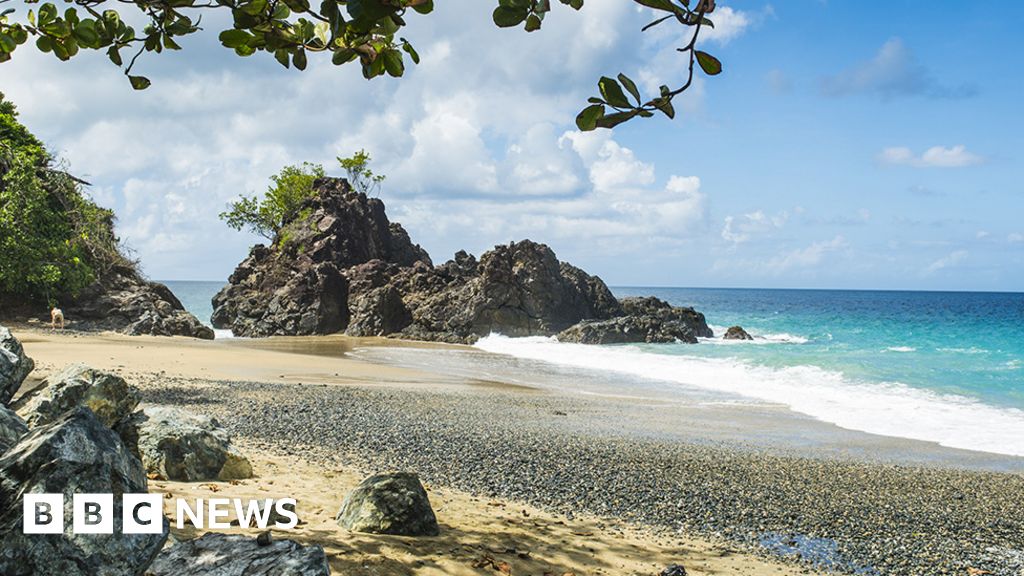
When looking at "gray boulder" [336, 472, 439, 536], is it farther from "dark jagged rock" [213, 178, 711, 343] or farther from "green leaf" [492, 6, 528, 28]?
"dark jagged rock" [213, 178, 711, 343]

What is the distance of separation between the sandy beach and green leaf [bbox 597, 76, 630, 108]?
11.4ft

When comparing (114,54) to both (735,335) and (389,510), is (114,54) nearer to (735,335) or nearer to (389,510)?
(389,510)

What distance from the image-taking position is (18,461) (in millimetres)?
3207

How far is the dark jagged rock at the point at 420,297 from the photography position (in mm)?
43031

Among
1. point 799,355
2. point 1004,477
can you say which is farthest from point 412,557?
point 799,355

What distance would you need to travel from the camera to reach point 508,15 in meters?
2.87

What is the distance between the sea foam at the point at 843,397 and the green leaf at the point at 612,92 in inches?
528

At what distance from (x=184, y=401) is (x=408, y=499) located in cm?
904

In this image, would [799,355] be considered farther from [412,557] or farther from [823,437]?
[412,557]

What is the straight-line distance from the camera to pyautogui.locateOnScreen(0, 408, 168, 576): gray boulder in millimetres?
2979

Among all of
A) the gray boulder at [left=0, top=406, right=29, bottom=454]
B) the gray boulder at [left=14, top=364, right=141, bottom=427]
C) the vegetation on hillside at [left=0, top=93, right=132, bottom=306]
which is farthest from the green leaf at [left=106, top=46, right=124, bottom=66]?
the vegetation on hillside at [left=0, top=93, right=132, bottom=306]

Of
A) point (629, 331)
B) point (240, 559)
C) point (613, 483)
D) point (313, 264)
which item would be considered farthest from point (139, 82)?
point (313, 264)

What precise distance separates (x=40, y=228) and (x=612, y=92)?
102 ft

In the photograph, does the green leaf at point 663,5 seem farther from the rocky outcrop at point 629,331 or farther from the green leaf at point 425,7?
the rocky outcrop at point 629,331
